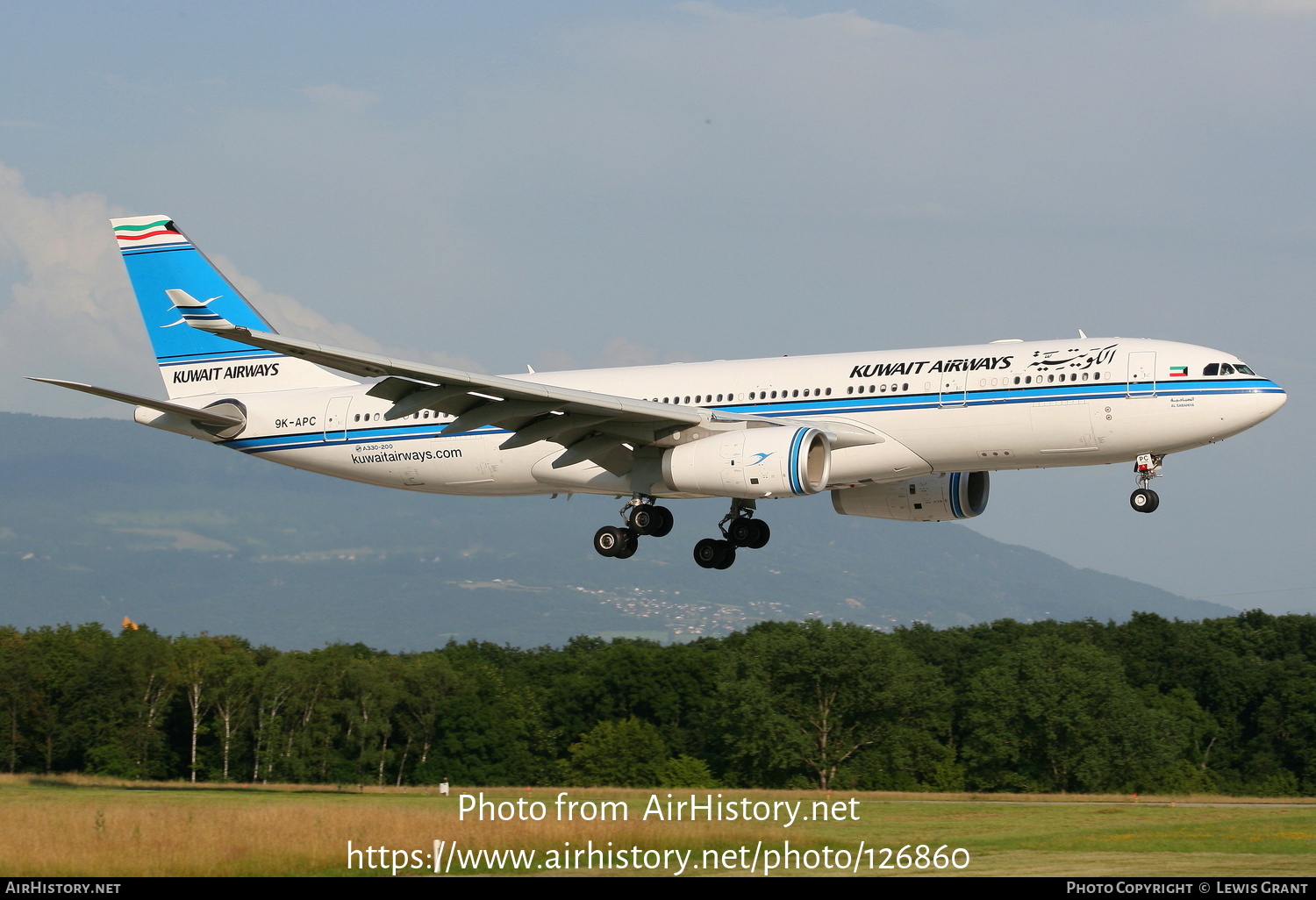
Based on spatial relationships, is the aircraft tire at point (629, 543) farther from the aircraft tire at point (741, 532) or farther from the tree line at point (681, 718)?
the tree line at point (681, 718)

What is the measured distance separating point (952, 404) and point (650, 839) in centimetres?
1262

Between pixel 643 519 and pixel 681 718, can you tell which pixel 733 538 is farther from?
pixel 681 718

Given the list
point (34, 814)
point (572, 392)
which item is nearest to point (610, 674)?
point (34, 814)

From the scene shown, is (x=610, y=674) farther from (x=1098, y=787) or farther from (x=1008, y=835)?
(x=1008, y=835)

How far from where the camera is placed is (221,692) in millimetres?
95688

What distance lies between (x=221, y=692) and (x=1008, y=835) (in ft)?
221

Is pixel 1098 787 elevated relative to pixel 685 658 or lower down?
lower down

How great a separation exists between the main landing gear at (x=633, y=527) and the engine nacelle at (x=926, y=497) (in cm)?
478

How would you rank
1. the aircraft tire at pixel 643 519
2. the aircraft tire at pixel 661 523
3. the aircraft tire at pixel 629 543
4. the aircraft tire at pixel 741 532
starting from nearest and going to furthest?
the aircraft tire at pixel 661 523
the aircraft tire at pixel 643 519
the aircraft tire at pixel 629 543
the aircraft tire at pixel 741 532

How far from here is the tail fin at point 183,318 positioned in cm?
4397

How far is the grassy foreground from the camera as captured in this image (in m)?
32.3

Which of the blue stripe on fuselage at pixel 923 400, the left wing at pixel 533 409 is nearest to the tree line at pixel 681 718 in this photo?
the blue stripe on fuselage at pixel 923 400

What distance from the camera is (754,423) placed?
1423 inches
